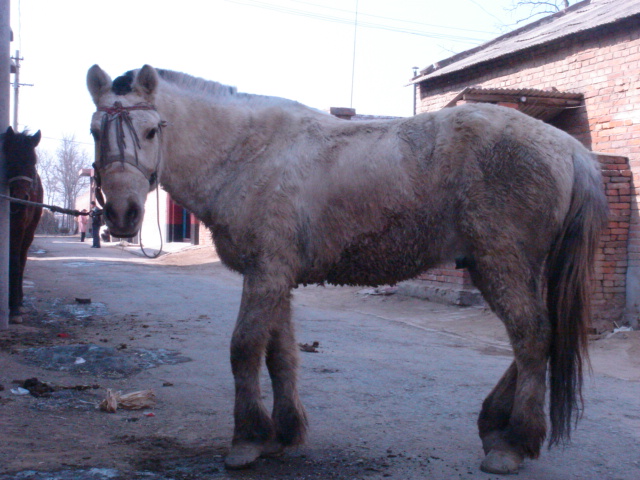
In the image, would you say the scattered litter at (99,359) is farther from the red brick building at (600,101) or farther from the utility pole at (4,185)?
the red brick building at (600,101)

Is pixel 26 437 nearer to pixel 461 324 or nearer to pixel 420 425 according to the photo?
pixel 420 425

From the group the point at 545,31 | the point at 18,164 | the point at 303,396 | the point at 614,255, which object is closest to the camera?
the point at 303,396

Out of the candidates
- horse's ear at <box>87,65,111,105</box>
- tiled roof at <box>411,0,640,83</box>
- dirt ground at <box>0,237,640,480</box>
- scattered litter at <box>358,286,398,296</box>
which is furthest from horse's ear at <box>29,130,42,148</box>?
tiled roof at <box>411,0,640,83</box>

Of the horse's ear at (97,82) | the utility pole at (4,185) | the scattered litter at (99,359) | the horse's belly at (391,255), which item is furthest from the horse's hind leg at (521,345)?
the utility pole at (4,185)

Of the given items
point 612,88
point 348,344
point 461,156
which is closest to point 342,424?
point 461,156

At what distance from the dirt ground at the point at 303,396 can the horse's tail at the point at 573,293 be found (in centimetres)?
44

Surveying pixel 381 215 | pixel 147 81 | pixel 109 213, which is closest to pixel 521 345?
pixel 381 215

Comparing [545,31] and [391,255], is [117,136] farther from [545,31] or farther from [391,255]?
[545,31]

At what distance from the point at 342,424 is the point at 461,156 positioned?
6.71 feet

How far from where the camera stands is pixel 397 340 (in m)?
8.76

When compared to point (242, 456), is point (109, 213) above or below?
above

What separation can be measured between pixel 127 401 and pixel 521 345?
9.46 feet

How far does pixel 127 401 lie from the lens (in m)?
4.85

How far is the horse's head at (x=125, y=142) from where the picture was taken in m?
3.53
